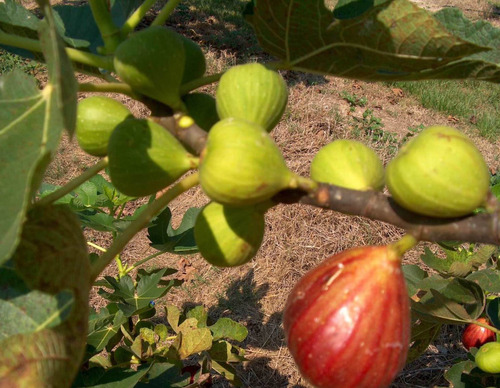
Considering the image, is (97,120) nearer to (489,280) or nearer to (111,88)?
(111,88)

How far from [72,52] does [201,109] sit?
24 centimetres

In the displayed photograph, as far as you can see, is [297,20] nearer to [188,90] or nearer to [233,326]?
[188,90]

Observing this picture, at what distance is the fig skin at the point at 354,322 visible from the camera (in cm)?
65

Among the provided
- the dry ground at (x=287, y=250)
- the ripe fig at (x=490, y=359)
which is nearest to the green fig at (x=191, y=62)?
the ripe fig at (x=490, y=359)

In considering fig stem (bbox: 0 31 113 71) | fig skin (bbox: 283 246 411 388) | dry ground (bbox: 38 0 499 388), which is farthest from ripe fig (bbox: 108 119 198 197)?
dry ground (bbox: 38 0 499 388)

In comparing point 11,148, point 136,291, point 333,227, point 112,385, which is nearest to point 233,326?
point 136,291

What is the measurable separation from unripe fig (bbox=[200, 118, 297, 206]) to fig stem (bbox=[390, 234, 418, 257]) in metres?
0.16

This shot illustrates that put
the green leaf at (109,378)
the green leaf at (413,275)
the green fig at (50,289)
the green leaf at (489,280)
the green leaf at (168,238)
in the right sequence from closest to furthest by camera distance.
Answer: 1. the green fig at (50,289)
2. the green leaf at (109,378)
3. the green leaf at (489,280)
4. the green leaf at (168,238)
5. the green leaf at (413,275)

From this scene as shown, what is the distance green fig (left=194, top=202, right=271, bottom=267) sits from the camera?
0.80m

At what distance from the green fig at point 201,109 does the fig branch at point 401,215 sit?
10.8 inches

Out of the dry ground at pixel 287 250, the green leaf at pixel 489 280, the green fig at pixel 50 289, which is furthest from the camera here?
the dry ground at pixel 287 250

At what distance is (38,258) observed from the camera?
2.45ft

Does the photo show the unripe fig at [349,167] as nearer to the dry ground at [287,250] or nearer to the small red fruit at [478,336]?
the small red fruit at [478,336]

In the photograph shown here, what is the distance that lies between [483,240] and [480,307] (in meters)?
1.13
